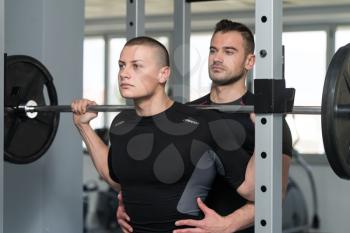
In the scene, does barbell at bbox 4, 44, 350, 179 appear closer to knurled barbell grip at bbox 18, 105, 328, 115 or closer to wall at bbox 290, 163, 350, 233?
knurled barbell grip at bbox 18, 105, 328, 115

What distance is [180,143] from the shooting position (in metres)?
1.73

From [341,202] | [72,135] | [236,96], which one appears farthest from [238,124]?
[341,202]

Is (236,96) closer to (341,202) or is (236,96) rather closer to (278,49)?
(278,49)

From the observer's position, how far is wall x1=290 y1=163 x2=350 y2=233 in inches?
225

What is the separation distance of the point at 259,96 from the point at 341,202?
14.8 feet

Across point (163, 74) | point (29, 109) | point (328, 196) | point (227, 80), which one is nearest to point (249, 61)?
point (227, 80)

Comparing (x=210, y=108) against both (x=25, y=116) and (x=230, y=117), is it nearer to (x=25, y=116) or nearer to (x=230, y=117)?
(x=230, y=117)

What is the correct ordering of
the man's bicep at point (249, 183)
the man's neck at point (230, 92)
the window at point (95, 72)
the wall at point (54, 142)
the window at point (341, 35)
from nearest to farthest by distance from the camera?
the man's bicep at point (249, 183)
the man's neck at point (230, 92)
the wall at point (54, 142)
the window at point (341, 35)
the window at point (95, 72)

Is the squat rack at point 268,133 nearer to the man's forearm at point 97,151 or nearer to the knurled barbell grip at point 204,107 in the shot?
the knurled barbell grip at point 204,107

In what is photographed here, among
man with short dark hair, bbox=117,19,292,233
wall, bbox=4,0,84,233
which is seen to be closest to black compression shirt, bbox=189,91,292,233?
man with short dark hair, bbox=117,19,292,233

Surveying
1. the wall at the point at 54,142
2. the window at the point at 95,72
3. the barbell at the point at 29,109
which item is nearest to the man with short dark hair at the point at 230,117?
the barbell at the point at 29,109

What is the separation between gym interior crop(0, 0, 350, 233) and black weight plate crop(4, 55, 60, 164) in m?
0.13

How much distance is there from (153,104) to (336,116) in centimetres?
55

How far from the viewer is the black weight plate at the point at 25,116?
2.09 meters
